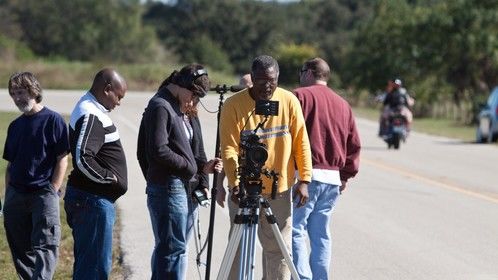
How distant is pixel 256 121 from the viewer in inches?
309

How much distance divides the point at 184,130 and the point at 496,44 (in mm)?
40490

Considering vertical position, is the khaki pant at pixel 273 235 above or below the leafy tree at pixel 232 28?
below

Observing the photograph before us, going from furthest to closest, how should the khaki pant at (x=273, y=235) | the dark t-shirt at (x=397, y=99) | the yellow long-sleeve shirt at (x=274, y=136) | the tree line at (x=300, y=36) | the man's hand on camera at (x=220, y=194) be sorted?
the tree line at (x=300, y=36), the dark t-shirt at (x=397, y=99), the man's hand on camera at (x=220, y=194), the khaki pant at (x=273, y=235), the yellow long-sleeve shirt at (x=274, y=136)

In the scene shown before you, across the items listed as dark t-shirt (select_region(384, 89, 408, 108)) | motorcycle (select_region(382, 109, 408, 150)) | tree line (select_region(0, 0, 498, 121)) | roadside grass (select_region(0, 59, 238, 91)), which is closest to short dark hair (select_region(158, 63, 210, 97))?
motorcycle (select_region(382, 109, 408, 150))

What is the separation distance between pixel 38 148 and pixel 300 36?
106067 mm

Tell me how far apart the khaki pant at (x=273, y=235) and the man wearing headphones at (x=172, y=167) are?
1.24 feet

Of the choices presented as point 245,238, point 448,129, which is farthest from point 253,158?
point 448,129

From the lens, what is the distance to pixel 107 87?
779 centimetres

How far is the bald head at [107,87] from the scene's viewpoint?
7777 millimetres

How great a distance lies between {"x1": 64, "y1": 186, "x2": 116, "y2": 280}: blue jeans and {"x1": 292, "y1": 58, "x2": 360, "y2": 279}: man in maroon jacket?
1.59 m

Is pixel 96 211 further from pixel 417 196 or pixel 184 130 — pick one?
pixel 417 196

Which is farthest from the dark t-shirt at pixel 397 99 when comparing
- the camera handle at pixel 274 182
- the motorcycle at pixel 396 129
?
the camera handle at pixel 274 182

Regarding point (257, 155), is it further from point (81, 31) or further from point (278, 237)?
point (81, 31)

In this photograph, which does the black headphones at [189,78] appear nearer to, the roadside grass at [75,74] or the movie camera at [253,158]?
the movie camera at [253,158]
